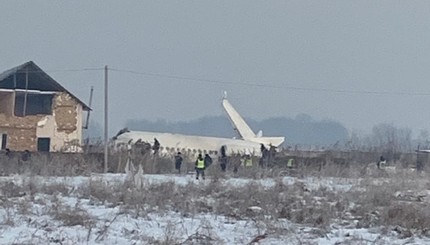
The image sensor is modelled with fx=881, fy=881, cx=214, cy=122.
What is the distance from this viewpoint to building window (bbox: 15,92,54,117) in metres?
52.3

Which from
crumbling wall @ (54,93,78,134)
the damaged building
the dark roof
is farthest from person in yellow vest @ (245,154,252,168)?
the dark roof

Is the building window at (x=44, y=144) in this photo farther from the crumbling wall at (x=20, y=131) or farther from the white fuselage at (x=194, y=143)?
the white fuselage at (x=194, y=143)

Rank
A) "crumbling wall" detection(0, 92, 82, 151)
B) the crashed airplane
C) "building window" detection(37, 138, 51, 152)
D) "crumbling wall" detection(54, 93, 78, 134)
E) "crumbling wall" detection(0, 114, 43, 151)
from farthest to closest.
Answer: the crashed airplane < "crumbling wall" detection(54, 93, 78, 134) < "building window" detection(37, 138, 51, 152) < "crumbling wall" detection(0, 92, 82, 151) < "crumbling wall" detection(0, 114, 43, 151)

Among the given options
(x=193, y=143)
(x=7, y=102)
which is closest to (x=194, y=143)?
(x=193, y=143)

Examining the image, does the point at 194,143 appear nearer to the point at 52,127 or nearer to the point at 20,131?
the point at 52,127

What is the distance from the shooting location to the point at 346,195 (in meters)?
23.6

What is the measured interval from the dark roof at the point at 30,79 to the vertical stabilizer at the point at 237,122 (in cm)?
2220

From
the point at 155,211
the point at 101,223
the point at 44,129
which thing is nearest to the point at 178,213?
the point at 155,211

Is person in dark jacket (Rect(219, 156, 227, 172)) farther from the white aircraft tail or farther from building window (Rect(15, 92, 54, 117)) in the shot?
the white aircraft tail

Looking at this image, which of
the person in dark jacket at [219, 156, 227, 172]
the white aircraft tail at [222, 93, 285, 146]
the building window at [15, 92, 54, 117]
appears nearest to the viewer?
the person in dark jacket at [219, 156, 227, 172]

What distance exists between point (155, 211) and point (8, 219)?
373cm

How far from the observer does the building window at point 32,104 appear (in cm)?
5231

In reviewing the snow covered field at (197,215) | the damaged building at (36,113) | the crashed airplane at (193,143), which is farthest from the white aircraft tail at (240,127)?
the snow covered field at (197,215)

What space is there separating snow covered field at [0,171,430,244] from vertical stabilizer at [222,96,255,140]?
48076mm
